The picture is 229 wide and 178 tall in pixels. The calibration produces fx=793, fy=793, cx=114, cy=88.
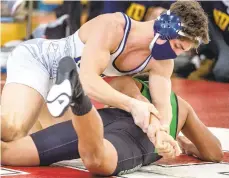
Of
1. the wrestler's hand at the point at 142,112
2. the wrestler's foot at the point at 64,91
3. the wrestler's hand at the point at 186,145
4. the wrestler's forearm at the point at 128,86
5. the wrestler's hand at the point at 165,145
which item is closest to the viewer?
the wrestler's foot at the point at 64,91

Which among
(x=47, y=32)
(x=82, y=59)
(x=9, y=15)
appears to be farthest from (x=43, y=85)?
(x=9, y=15)

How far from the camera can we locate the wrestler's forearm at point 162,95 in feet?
12.6

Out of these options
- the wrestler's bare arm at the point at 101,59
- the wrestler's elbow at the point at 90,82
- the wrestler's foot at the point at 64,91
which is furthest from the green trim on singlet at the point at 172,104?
the wrestler's foot at the point at 64,91

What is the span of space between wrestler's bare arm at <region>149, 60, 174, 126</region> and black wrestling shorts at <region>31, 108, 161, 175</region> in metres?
0.20

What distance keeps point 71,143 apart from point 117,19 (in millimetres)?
743

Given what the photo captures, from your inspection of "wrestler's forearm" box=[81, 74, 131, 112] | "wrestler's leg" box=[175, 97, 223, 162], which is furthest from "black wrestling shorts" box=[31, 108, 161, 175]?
"wrestler's leg" box=[175, 97, 223, 162]

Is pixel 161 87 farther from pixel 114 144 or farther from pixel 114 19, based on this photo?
pixel 114 144

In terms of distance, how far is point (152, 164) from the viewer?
3871mm

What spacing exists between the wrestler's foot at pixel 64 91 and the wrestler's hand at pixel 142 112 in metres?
0.49

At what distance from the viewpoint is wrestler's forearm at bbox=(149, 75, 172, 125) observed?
385 centimetres

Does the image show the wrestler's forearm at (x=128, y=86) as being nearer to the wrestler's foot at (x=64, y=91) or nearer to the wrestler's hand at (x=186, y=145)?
the wrestler's hand at (x=186, y=145)

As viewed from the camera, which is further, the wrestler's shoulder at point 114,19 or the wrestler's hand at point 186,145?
the wrestler's hand at point 186,145

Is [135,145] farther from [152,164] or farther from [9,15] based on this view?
[9,15]

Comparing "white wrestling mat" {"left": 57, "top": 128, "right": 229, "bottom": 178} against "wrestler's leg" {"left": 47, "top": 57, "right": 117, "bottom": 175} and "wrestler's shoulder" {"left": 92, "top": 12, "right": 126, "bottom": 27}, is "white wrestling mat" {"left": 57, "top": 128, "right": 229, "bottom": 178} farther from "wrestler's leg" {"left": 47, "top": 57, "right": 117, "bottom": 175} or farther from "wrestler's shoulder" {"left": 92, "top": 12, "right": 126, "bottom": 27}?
"wrestler's shoulder" {"left": 92, "top": 12, "right": 126, "bottom": 27}
